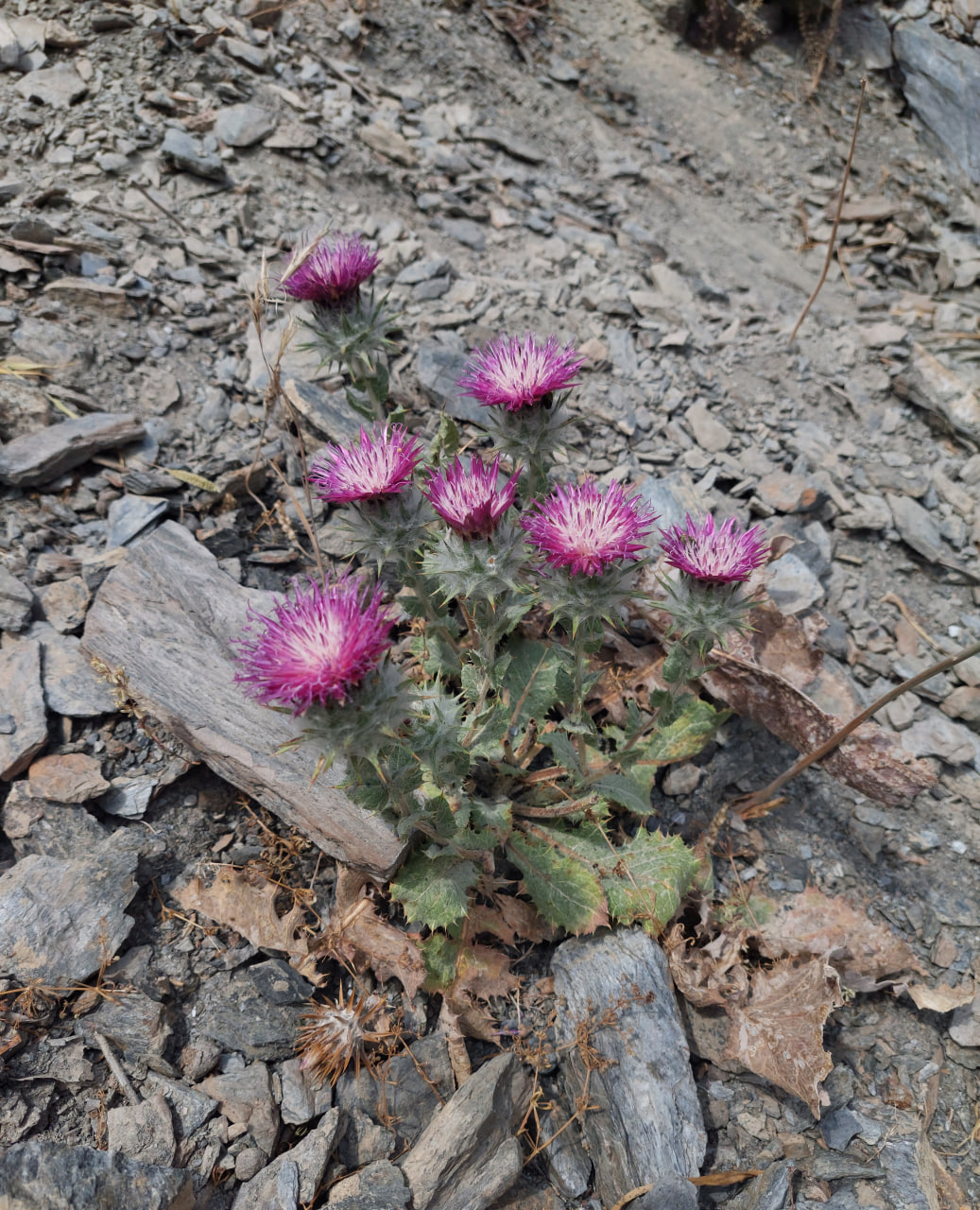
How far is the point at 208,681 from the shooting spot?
441 centimetres

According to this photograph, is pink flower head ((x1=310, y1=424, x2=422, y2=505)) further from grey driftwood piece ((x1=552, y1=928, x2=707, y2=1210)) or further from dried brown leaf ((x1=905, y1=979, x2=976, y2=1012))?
dried brown leaf ((x1=905, y1=979, x2=976, y2=1012))

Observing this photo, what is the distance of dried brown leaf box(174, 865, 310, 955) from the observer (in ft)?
13.3

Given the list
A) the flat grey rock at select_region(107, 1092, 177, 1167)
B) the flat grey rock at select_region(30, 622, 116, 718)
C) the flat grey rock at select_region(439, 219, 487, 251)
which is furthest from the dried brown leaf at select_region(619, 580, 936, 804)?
the flat grey rock at select_region(439, 219, 487, 251)

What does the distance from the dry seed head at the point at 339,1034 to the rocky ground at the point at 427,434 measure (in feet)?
0.35

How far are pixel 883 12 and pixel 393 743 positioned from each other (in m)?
15.0

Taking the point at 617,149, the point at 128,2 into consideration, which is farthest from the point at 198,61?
the point at 617,149

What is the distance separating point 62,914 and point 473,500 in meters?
2.89

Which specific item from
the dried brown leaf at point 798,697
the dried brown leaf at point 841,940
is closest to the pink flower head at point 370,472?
the dried brown leaf at point 798,697

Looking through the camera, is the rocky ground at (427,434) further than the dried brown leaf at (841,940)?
No

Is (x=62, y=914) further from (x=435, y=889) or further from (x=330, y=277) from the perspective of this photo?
(x=330, y=277)

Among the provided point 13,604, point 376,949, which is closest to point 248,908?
point 376,949

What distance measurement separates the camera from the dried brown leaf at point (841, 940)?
172 inches

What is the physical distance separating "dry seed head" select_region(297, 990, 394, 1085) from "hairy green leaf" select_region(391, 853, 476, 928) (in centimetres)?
52

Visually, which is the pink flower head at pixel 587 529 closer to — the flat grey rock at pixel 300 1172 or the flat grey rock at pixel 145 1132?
the flat grey rock at pixel 300 1172
